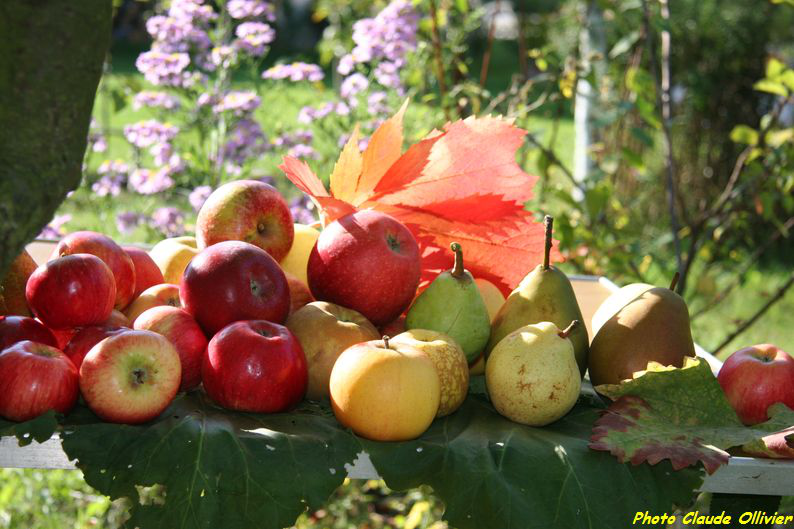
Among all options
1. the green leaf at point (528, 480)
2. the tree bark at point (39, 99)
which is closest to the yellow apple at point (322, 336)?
the green leaf at point (528, 480)

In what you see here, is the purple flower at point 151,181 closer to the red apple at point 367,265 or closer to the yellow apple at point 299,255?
the yellow apple at point 299,255

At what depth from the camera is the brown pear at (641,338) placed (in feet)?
5.53

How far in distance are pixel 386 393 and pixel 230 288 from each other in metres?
0.38

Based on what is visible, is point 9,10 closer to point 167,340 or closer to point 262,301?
point 167,340

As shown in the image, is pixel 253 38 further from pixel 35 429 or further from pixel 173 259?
pixel 35 429

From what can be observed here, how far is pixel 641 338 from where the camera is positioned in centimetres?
170

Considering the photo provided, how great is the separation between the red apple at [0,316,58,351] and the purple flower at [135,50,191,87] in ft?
6.37

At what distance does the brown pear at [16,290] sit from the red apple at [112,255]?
65mm

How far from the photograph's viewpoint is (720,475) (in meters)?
1.47

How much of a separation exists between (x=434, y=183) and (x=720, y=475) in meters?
0.81

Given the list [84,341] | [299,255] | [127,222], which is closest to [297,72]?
[127,222]

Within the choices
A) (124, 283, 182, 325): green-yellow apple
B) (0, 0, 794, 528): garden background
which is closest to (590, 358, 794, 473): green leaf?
(124, 283, 182, 325): green-yellow apple

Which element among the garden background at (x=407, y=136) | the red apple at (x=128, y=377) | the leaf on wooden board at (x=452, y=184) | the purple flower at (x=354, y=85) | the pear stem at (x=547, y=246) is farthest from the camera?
the purple flower at (x=354, y=85)

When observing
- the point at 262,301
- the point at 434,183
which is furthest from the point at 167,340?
the point at 434,183
